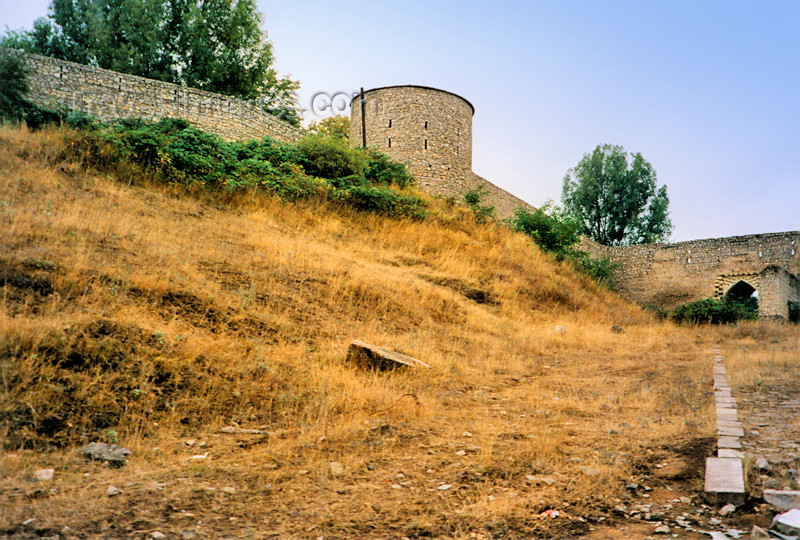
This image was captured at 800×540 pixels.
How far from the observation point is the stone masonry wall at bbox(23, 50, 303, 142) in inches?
557

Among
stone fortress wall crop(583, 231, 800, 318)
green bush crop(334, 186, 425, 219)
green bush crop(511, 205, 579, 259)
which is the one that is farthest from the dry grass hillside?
stone fortress wall crop(583, 231, 800, 318)

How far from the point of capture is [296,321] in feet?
26.1

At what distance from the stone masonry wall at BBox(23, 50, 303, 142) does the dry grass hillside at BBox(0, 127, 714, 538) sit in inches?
125

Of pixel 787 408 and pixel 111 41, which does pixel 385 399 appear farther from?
pixel 111 41

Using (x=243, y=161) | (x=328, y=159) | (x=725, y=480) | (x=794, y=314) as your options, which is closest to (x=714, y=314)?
(x=794, y=314)

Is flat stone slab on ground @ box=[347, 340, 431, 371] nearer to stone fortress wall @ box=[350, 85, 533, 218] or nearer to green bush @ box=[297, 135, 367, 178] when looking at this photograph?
green bush @ box=[297, 135, 367, 178]

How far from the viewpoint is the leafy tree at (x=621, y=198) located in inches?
1302

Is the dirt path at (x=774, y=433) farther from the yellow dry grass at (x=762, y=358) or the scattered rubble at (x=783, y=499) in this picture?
the yellow dry grass at (x=762, y=358)

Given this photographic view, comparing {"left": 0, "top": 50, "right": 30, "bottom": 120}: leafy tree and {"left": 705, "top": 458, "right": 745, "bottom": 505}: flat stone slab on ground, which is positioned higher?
{"left": 0, "top": 50, "right": 30, "bottom": 120}: leafy tree

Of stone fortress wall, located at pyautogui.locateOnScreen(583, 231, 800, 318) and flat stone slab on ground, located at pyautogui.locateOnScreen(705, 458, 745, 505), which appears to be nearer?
flat stone slab on ground, located at pyautogui.locateOnScreen(705, 458, 745, 505)

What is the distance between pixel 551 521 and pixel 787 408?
3.54 meters

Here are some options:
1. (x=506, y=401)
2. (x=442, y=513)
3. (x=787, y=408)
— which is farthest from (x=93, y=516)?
(x=787, y=408)

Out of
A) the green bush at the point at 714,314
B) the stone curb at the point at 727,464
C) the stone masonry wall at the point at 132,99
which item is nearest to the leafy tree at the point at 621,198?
the green bush at the point at 714,314

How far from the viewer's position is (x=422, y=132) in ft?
71.6
